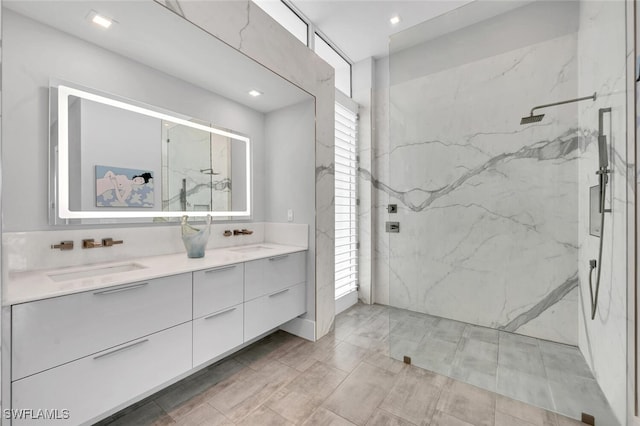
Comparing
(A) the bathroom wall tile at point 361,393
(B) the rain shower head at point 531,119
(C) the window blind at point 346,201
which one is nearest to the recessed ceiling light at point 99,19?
(C) the window blind at point 346,201

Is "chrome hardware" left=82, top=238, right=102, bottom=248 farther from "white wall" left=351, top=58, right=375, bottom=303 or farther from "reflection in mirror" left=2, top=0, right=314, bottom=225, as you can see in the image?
"white wall" left=351, top=58, right=375, bottom=303

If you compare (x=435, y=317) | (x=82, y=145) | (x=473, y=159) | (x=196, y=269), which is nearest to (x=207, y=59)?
(x=82, y=145)

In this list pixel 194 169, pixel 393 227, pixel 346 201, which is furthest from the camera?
pixel 346 201

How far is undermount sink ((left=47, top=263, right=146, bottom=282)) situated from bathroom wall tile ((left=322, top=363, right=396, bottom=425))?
1.47m

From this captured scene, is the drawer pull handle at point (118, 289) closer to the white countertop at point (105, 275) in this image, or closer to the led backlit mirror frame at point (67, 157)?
the white countertop at point (105, 275)

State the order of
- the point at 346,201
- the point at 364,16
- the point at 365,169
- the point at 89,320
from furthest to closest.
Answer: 1. the point at 365,169
2. the point at 346,201
3. the point at 364,16
4. the point at 89,320

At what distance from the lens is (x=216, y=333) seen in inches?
67.6

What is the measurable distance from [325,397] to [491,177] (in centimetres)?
193

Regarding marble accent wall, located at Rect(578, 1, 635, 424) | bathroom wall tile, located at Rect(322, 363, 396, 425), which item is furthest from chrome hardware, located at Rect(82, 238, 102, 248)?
marble accent wall, located at Rect(578, 1, 635, 424)

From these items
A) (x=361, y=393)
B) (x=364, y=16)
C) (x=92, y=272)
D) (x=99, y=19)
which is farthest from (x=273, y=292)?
(x=364, y=16)

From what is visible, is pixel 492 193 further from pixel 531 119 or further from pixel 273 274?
pixel 273 274

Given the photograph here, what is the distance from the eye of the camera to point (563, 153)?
1724 mm

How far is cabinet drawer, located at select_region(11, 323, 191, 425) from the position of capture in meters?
1.06

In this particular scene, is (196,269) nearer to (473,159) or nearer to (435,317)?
(435,317)
